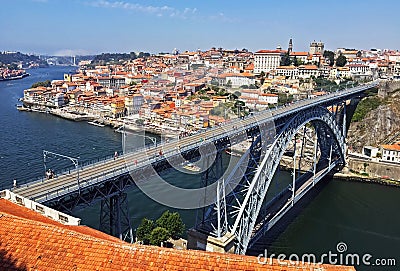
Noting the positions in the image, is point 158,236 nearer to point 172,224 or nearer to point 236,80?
point 172,224

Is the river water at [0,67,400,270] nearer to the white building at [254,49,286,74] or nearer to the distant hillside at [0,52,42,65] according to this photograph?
the white building at [254,49,286,74]

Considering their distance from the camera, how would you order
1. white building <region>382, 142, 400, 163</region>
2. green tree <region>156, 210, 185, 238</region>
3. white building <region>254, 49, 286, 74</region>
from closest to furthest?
green tree <region>156, 210, 185, 238</region> < white building <region>382, 142, 400, 163</region> < white building <region>254, 49, 286, 74</region>

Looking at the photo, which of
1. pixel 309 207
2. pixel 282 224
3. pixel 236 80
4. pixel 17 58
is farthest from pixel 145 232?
pixel 17 58

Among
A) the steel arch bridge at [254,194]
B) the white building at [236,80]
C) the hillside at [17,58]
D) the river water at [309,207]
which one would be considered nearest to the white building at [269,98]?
the white building at [236,80]

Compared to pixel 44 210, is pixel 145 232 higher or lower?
lower

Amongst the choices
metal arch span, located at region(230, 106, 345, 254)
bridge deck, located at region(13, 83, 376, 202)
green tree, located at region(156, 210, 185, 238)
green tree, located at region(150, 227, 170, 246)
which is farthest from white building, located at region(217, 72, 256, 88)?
green tree, located at region(150, 227, 170, 246)

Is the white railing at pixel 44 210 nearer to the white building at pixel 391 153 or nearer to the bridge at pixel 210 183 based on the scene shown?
the bridge at pixel 210 183

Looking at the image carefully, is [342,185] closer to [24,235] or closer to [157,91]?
[24,235]
